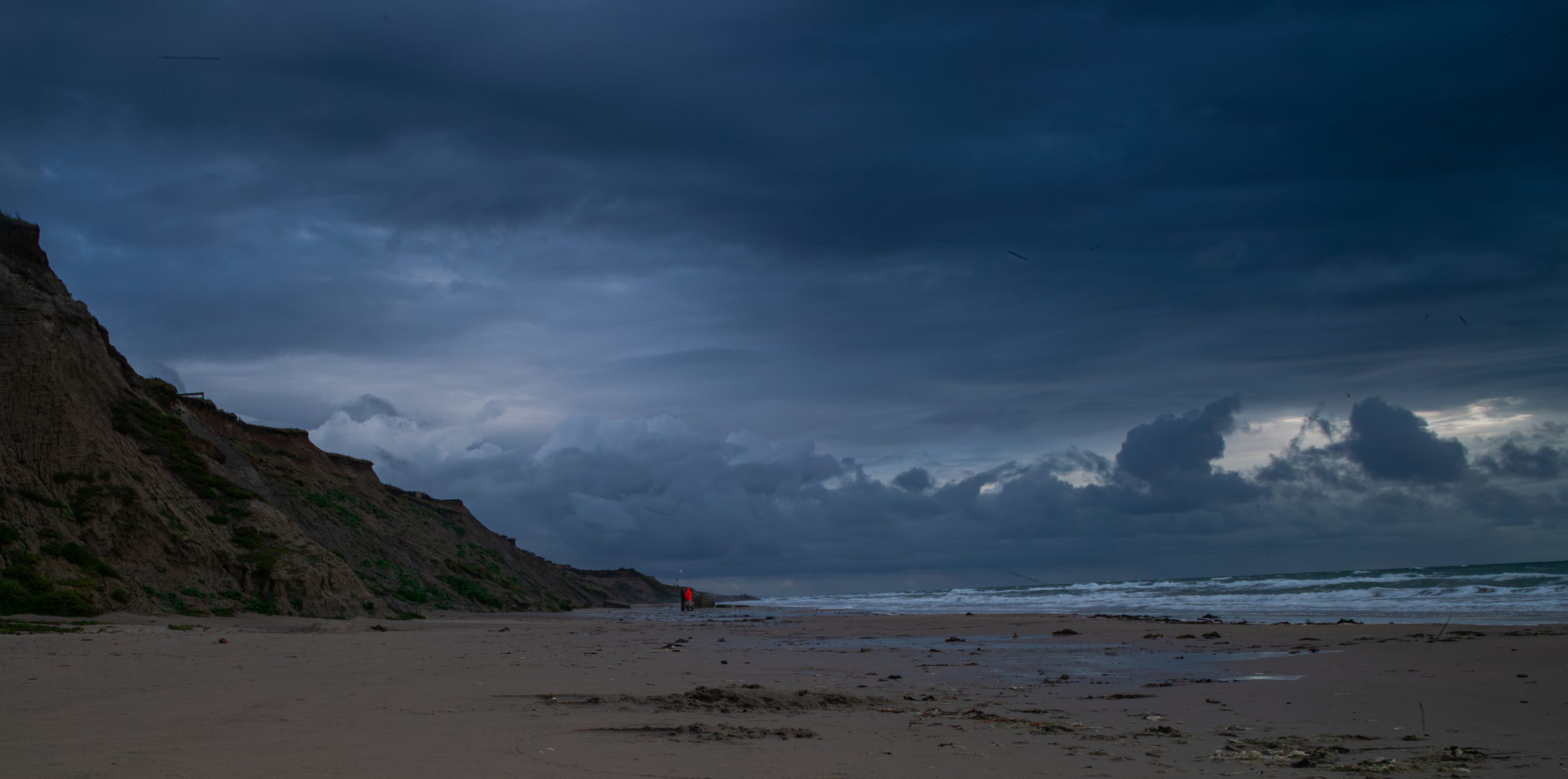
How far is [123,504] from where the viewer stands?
68.7 ft

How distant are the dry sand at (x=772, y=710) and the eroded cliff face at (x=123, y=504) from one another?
20.1ft

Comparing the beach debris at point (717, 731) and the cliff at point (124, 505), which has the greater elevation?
the cliff at point (124, 505)

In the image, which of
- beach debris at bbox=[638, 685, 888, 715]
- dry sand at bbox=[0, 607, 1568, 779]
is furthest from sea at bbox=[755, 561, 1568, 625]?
beach debris at bbox=[638, 685, 888, 715]

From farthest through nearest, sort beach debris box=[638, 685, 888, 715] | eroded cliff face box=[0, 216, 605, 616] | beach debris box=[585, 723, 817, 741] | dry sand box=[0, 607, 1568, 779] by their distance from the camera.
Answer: eroded cliff face box=[0, 216, 605, 616] < beach debris box=[638, 685, 888, 715] < beach debris box=[585, 723, 817, 741] < dry sand box=[0, 607, 1568, 779]

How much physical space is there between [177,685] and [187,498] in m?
20.0

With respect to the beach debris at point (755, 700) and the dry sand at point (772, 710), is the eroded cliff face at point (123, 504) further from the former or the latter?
the beach debris at point (755, 700)

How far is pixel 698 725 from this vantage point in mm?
6133

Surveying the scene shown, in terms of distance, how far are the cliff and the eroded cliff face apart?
4 centimetres

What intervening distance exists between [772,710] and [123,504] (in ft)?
71.5

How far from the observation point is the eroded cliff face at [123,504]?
1883 cm

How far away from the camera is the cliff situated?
18.8 meters

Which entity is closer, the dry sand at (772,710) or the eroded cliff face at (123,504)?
the dry sand at (772,710)

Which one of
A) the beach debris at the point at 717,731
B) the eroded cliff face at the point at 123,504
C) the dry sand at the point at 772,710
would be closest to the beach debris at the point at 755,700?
the dry sand at the point at 772,710

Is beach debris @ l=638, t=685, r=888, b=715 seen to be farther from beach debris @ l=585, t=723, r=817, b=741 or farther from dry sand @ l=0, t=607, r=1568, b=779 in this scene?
beach debris @ l=585, t=723, r=817, b=741
